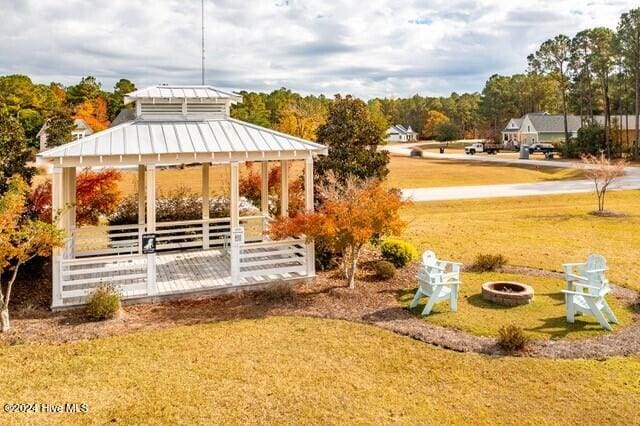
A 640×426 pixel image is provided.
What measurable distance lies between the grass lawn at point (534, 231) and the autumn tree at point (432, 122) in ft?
262

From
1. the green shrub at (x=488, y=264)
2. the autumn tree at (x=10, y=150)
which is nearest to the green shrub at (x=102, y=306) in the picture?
the autumn tree at (x=10, y=150)

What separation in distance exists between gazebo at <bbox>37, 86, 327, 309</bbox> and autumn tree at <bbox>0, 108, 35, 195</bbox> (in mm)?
1065

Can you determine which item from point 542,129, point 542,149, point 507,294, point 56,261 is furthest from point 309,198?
point 542,129

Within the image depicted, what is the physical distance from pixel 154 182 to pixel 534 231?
14.7 meters

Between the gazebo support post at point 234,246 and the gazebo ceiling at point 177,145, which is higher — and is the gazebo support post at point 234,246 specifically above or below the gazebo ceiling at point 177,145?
below

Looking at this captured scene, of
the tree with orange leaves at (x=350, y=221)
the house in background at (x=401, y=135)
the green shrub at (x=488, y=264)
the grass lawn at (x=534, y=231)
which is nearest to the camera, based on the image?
the tree with orange leaves at (x=350, y=221)

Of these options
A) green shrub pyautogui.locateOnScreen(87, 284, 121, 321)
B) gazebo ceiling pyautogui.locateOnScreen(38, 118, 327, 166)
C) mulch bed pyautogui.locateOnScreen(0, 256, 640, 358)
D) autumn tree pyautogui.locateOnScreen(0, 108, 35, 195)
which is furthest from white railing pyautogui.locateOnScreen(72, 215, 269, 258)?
green shrub pyautogui.locateOnScreen(87, 284, 121, 321)

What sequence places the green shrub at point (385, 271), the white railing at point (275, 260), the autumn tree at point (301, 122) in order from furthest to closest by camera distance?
the autumn tree at point (301, 122) → the green shrub at point (385, 271) → the white railing at point (275, 260)

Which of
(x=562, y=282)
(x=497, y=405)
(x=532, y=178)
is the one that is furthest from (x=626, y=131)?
(x=497, y=405)

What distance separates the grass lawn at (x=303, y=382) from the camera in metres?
6.09

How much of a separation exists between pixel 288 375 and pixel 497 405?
2.87 meters

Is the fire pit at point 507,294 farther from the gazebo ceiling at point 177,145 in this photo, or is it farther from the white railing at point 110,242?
the white railing at point 110,242

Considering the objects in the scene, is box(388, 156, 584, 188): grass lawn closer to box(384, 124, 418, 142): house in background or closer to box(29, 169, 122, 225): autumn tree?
box(29, 169, 122, 225): autumn tree

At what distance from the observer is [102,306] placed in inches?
373
